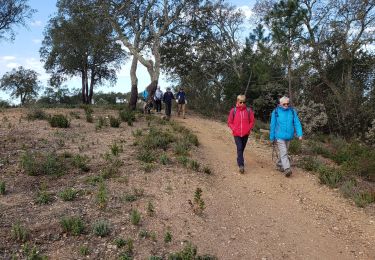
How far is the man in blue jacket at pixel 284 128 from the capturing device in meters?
10.0

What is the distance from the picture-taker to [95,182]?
8.52m

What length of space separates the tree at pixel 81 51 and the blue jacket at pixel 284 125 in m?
16.2

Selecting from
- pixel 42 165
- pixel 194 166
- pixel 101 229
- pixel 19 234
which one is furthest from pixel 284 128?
pixel 19 234

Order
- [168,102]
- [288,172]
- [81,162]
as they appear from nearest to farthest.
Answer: [81,162] → [288,172] → [168,102]

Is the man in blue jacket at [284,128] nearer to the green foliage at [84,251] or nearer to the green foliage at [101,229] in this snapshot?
the green foliage at [101,229]

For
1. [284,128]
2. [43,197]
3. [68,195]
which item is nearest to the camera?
[43,197]

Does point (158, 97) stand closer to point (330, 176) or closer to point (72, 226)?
point (330, 176)

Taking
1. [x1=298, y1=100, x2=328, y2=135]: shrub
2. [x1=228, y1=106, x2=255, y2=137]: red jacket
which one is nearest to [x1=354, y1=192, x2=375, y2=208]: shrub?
[x1=228, y1=106, x2=255, y2=137]: red jacket

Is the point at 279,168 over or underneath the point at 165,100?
underneath

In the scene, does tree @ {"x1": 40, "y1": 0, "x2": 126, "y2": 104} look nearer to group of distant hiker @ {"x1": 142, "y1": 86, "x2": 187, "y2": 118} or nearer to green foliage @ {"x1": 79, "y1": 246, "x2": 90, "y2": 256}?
group of distant hiker @ {"x1": 142, "y1": 86, "x2": 187, "y2": 118}

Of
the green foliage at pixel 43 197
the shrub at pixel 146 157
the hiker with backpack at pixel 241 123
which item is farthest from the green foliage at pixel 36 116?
the green foliage at pixel 43 197

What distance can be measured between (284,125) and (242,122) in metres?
0.99

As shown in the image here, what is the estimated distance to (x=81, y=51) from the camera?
1366 inches

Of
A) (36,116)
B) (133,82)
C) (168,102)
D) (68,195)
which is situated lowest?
(68,195)
